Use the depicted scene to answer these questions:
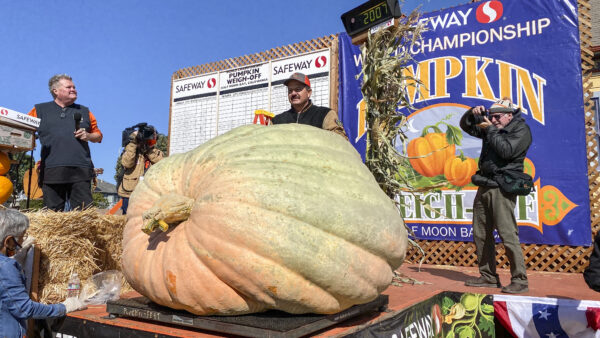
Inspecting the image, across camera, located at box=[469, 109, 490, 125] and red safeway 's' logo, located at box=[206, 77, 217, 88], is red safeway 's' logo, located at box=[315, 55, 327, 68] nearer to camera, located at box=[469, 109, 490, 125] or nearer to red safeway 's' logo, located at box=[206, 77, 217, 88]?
red safeway 's' logo, located at box=[206, 77, 217, 88]

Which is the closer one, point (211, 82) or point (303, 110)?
point (303, 110)

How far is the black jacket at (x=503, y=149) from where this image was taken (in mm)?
3395

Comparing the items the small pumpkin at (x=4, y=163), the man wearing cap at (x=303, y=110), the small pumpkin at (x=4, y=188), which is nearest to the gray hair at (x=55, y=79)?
the small pumpkin at (x=4, y=163)

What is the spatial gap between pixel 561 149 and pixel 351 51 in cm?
339

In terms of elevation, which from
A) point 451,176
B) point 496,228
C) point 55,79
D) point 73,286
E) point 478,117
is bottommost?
point 73,286

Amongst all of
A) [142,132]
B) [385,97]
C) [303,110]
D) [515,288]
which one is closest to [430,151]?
[385,97]

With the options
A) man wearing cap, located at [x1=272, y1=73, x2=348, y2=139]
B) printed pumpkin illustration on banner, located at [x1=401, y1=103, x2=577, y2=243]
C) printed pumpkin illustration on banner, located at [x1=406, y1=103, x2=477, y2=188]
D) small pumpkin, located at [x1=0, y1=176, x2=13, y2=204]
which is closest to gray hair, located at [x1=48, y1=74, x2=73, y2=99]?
small pumpkin, located at [x1=0, y1=176, x2=13, y2=204]

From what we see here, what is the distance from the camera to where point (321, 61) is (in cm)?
705

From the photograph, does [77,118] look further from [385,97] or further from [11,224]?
[385,97]

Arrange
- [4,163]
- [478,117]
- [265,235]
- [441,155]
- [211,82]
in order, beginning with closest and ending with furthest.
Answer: [265,235] < [4,163] < [478,117] < [441,155] < [211,82]

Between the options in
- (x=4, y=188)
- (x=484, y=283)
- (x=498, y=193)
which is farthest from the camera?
(x=484, y=283)

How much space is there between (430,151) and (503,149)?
8.12 feet

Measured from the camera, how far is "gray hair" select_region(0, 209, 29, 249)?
A: 2.07 m

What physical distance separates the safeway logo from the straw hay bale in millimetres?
5369
